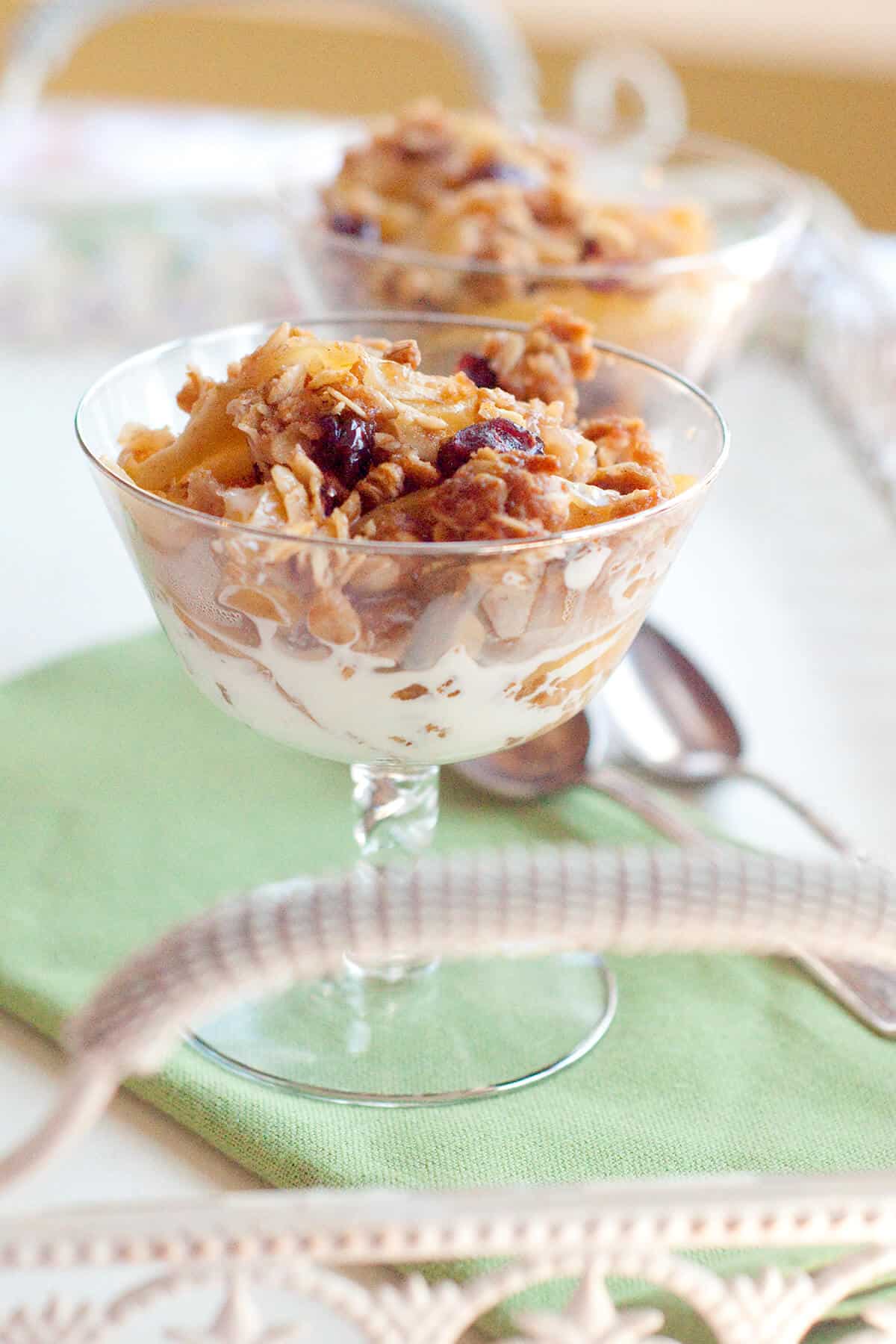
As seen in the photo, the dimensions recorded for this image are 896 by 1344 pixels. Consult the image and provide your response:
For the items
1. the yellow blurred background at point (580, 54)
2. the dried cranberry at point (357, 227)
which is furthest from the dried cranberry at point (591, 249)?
the yellow blurred background at point (580, 54)

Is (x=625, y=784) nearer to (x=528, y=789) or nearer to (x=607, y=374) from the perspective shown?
(x=528, y=789)

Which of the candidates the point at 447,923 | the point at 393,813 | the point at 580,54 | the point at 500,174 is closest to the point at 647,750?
the point at 393,813

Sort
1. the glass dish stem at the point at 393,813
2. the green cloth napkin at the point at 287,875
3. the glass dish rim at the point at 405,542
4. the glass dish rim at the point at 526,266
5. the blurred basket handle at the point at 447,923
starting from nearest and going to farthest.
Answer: the blurred basket handle at the point at 447,923, the glass dish rim at the point at 405,542, the green cloth napkin at the point at 287,875, the glass dish stem at the point at 393,813, the glass dish rim at the point at 526,266

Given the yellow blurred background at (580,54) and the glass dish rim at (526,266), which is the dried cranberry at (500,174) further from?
the yellow blurred background at (580,54)

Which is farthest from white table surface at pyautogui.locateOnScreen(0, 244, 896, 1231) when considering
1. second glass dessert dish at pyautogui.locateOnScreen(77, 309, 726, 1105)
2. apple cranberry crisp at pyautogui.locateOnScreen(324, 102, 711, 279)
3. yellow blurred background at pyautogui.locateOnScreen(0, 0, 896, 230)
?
yellow blurred background at pyautogui.locateOnScreen(0, 0, 896, 230)

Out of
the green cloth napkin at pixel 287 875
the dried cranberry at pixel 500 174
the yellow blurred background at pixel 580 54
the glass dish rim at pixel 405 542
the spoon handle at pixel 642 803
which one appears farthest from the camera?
the yellow blurred background at pixel 580 54

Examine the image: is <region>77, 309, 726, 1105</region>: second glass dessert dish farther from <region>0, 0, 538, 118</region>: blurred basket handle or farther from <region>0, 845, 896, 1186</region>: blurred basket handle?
<region>0, 0, 538, 118</region>: blurred basket handle

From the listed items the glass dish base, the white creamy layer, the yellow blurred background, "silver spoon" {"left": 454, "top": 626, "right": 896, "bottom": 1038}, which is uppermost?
the white creamy layer
